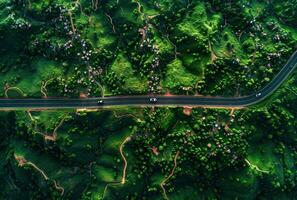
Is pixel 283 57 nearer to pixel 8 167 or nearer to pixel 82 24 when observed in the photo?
pixel 82 24

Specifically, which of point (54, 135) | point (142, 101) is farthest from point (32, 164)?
point (142, 101)

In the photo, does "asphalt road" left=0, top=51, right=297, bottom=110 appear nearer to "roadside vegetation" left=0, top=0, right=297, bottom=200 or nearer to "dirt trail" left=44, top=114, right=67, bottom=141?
"roadside vegetation" left=0, top=0, right=297, bottom=200

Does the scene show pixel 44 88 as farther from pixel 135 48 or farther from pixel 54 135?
pixel 135 48


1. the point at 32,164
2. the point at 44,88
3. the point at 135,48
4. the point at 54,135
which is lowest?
the point at 32,164

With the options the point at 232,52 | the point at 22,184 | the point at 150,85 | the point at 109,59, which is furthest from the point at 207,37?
the point at 22,184

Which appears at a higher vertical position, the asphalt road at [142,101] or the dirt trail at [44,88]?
the dirt trail at [44,88]

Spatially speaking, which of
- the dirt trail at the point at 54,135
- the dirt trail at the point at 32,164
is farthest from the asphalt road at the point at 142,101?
the dirt trail at the point at 32,164

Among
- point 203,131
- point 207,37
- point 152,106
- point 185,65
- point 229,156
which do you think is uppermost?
point 207,37

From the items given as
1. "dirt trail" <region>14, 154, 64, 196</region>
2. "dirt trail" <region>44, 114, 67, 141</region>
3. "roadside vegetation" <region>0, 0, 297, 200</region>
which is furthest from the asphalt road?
"dirt trail" <region>14, 154, 64, 196</region>

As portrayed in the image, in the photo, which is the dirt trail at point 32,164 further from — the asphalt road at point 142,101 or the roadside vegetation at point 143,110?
the asphalt road at point 142,101
